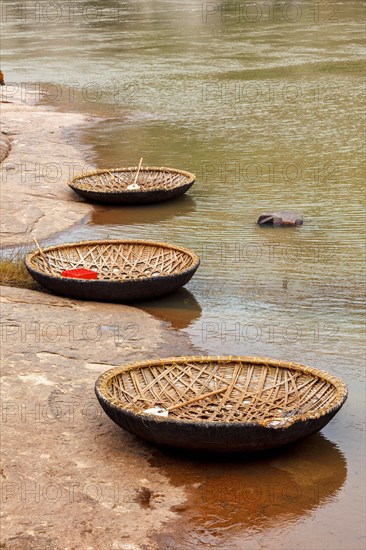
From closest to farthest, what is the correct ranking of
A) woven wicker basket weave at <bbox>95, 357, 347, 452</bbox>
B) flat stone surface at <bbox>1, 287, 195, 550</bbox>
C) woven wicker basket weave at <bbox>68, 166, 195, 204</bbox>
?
flat stone surface at <bbox>1, 287, 195, 550</bbox>, woven wicker basket weave at <bbox>95, 357, 347, 452</bbox>, woven wicker basket weave at <bbox>68, 166, 195, 204</bbox>

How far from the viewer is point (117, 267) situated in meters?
10.4

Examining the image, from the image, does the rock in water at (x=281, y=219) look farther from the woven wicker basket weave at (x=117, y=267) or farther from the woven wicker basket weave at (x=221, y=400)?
the woven wicker basket weave at (x=221, y=400)

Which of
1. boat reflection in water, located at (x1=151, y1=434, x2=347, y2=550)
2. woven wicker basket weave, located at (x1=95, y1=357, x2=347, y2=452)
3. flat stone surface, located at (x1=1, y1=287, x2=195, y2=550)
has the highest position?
woven wicker basket weave, located at (x1=95, y1=357, x2=347, y2=452)

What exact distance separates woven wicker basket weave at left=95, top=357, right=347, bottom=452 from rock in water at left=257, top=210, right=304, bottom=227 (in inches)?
197

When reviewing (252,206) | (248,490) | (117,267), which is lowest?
(248,490)

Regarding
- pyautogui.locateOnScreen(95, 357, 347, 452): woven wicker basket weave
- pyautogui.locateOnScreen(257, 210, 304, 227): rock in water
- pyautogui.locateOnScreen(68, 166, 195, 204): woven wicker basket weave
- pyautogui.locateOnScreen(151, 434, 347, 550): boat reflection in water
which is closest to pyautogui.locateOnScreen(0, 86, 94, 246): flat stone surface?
pyautogui.locateOnScreen(68, 166, 195, 204): woven wicker basket weave

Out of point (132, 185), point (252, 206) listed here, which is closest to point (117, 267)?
point (252, 206)

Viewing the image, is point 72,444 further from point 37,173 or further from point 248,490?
point 37,173

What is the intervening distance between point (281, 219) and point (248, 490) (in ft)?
20.7

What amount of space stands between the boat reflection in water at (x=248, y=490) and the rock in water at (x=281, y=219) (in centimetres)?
549

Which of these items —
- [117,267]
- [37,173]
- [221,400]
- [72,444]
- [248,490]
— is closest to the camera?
[248,490]

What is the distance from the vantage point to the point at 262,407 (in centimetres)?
709

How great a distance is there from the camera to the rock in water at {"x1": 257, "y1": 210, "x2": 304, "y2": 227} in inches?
485

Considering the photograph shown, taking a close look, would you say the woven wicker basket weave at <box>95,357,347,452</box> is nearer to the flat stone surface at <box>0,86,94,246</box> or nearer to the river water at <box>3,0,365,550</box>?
the river water at <box>3,0,365,550</box>
